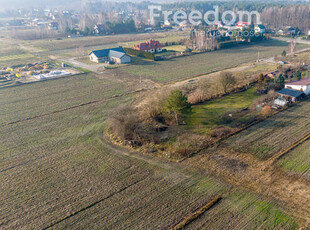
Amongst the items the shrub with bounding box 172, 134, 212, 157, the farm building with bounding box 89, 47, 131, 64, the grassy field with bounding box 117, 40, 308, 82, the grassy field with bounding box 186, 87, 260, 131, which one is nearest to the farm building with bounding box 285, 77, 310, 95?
the grassy field with bounding box 186, 87, 260, 131

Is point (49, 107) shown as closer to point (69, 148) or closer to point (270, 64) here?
point (69, 148)

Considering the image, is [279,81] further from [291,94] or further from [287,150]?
[287,150]

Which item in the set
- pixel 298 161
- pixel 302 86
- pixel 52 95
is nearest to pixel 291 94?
pixel 302 86

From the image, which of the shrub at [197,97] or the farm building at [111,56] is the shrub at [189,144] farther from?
the farm building at [111,56]

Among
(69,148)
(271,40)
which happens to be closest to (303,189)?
(69,148)

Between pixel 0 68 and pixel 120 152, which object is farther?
pixel 0 68

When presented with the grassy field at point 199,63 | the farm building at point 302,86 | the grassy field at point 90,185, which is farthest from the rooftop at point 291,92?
the grassy field at point 90,185
